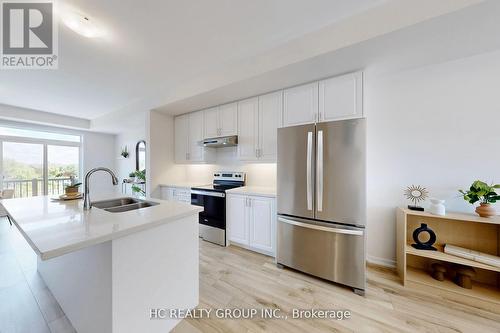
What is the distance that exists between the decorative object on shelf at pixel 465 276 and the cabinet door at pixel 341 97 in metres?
1.87

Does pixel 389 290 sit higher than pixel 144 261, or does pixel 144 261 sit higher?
pixel 144 261

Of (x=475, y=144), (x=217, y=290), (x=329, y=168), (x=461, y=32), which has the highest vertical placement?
(x=461, y=32)

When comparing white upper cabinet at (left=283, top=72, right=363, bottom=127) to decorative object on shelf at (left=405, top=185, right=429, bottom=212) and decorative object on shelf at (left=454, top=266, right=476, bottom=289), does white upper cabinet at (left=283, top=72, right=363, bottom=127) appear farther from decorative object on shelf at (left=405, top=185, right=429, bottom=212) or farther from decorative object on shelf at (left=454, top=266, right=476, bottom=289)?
decorative object on shelf at (left=454, top=266, right=476, bottom=289)

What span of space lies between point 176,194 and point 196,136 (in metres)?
1.21

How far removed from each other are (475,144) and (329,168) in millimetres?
1506

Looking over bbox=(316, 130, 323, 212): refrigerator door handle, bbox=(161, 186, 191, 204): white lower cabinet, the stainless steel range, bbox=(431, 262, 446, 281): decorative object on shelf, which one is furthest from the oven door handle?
bbox=(431, 262, 446, 281): decorative object on shelf

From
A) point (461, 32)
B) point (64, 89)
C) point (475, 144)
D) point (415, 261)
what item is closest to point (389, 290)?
point (415, 261)

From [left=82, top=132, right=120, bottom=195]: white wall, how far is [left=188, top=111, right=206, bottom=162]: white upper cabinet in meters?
3.78

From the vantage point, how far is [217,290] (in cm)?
184

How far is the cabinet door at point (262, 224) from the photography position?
2439mm

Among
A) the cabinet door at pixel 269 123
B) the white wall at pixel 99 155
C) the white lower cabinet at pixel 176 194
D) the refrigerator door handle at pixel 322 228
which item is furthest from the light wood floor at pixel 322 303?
the white wall at pixel 99 155

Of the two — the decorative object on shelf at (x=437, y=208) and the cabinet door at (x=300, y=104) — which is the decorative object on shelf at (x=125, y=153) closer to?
the cabinet door at (x=300, y=104)

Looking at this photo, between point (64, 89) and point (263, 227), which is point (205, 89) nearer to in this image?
point (263, 227)

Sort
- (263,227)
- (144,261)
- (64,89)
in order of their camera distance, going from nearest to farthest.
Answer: (144,261)
(263,227)
(64,89)
